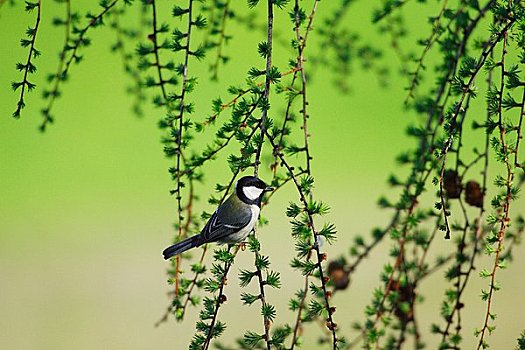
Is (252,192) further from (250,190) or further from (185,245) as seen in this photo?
(185,245)

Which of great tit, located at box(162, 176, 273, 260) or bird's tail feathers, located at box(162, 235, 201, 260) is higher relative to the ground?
great tit, located at box(162, 176, 273, 260)

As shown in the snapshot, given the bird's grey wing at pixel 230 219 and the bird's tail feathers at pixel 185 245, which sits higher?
the bird's grey wing at pixel 230 219

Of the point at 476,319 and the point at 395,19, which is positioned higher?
the point at 476,319

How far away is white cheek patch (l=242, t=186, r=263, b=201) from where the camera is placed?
1.02 metres

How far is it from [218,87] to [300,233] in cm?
278

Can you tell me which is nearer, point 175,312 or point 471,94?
point 471,94

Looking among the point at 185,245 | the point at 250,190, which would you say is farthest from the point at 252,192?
the point at 185,245

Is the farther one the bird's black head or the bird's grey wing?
the bird's grey wing

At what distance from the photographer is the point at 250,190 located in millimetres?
1043

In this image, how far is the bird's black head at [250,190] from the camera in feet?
3.23

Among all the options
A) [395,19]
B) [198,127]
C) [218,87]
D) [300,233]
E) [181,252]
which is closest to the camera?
[300,233]

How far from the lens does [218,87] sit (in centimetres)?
348

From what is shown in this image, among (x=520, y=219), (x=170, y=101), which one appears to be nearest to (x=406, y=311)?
(x=520, y=219)

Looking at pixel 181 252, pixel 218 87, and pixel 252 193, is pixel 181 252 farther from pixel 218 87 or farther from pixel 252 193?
pixel 218 87
